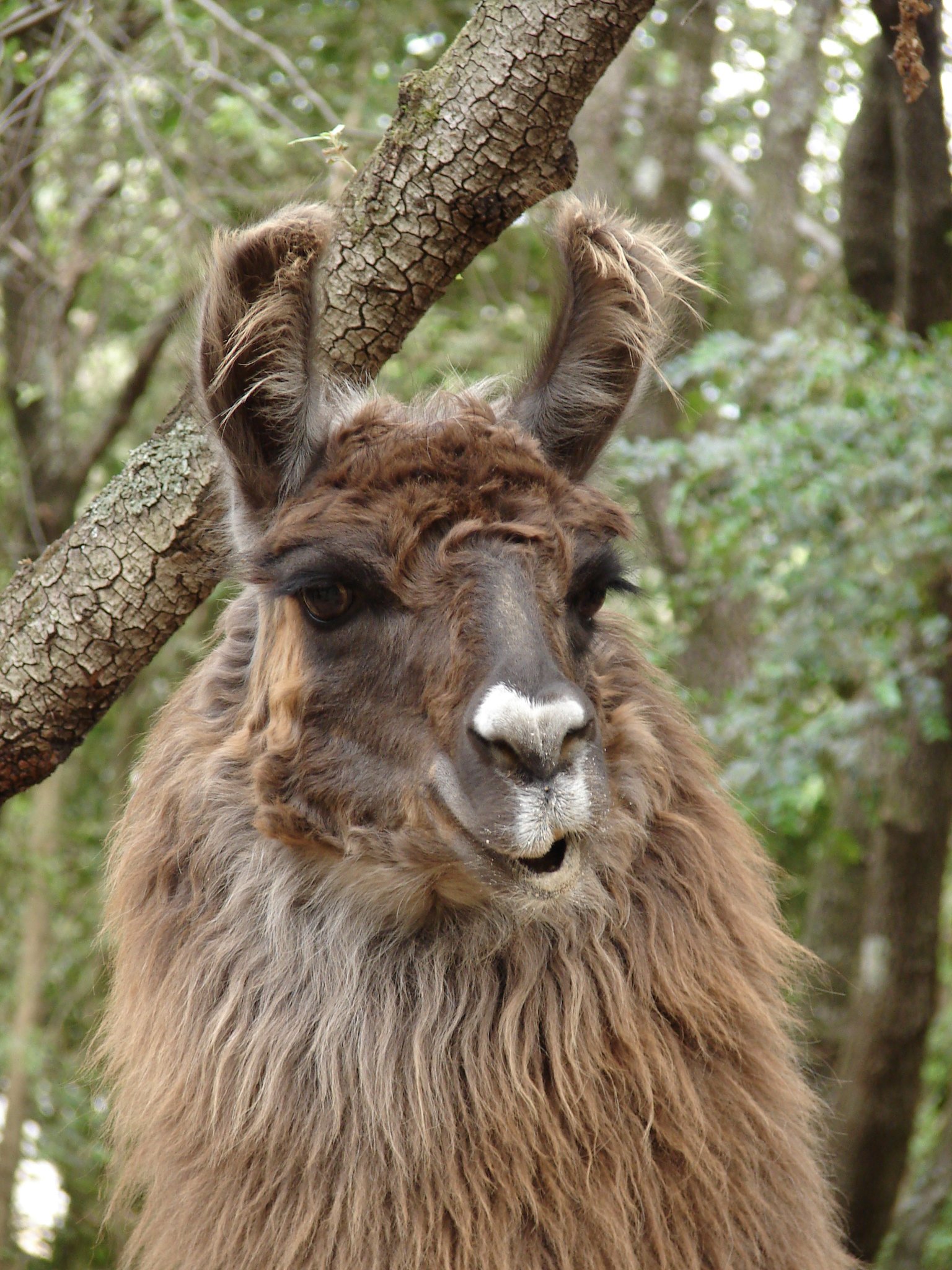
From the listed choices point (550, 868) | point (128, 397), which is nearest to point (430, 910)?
point (550, 868)

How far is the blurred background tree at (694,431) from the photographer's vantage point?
478 centimetres

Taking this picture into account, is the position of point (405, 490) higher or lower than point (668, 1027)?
higher

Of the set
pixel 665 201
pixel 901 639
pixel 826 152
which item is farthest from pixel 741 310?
pixel 901 639

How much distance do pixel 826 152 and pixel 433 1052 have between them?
10302 mm

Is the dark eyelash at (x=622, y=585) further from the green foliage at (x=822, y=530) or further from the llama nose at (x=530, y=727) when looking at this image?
the green foliage at (x=822, y=530)

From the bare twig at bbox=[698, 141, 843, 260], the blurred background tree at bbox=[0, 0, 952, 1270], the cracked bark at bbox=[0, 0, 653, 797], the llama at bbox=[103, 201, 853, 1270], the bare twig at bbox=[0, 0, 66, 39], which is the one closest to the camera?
the llama at bbox=[103, 201, 853, 1270]

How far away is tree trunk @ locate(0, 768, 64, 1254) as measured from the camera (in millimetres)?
6984

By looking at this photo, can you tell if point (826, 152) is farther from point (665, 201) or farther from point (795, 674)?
point (795, 674)

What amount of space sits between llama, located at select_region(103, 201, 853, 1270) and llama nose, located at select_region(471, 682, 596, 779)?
0.09 meters

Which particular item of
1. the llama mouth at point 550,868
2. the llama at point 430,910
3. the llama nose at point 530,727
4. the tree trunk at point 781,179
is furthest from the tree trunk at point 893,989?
the tree trunk at point 781,179

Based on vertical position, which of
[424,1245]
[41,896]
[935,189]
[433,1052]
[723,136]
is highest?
[723,136]

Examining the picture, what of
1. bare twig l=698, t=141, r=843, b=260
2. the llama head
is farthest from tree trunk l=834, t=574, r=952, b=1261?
bare twig l=698, t=141, r=843, b=260

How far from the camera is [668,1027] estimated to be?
2.72 metres

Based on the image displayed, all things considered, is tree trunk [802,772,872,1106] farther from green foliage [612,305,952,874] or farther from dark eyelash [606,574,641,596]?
dark eyelash [606,574,641,596]
